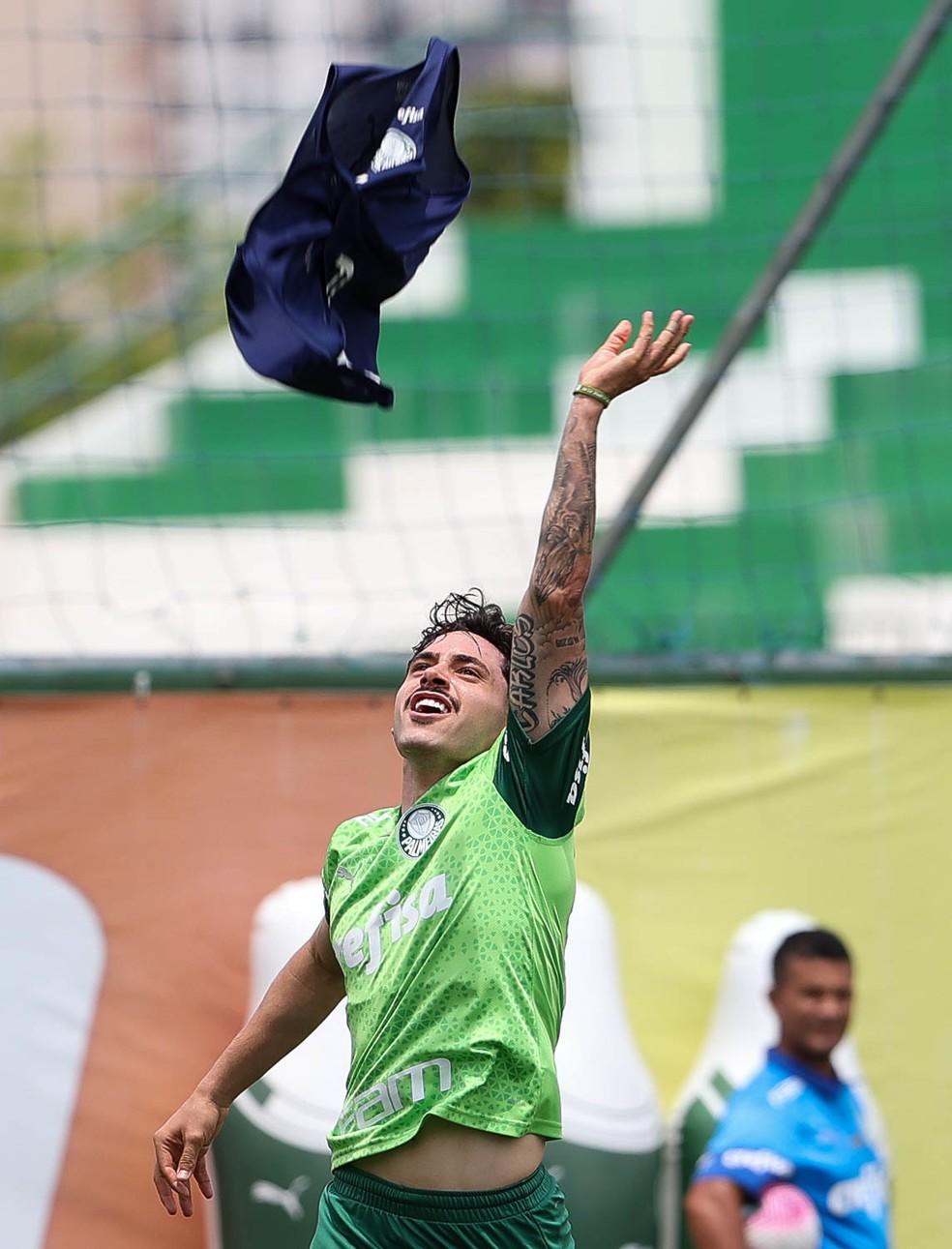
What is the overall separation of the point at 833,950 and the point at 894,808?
2.18 feet

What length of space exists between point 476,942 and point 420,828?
0.80 ft

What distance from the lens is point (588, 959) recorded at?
506 cm

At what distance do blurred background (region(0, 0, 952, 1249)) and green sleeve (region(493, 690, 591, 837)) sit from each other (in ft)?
7.44

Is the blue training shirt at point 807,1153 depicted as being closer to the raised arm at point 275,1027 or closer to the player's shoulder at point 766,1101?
the player's shoulder at point 766,1101

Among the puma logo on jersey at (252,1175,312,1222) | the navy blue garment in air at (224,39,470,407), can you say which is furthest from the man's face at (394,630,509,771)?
the puma logo on jersey at (252,1175,312,1222)

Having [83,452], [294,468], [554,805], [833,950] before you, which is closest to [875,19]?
[294,468]

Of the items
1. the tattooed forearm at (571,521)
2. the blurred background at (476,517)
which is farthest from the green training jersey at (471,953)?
the blurred background at (476,517)

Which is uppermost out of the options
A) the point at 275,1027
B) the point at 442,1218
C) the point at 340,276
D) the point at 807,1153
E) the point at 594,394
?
the point at 340,276

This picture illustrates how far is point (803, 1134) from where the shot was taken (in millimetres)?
4633

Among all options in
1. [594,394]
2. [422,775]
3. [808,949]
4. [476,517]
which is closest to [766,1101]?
[808,949]

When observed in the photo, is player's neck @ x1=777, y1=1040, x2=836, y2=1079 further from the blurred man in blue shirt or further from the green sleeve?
the green sleeve

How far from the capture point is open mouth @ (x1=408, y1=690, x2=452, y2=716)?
3178mm

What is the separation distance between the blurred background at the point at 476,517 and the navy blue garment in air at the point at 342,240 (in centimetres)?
198

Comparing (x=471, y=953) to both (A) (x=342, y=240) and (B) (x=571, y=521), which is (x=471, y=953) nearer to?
(B) (x=571, y=521)
